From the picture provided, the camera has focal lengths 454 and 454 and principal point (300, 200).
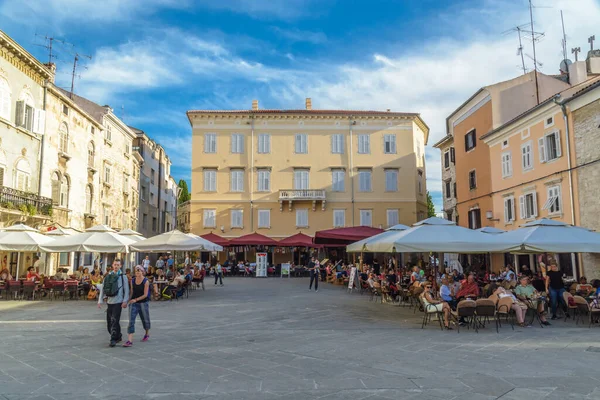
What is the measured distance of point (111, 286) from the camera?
7707mm

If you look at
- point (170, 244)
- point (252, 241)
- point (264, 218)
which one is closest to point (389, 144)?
point (264, 218)

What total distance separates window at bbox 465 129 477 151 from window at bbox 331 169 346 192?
1036 centimetres

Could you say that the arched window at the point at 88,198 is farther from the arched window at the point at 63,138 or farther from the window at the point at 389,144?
the window at the point at 389,144

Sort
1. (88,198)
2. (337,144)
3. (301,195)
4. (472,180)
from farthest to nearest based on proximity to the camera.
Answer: (337,144) < (301,195) < (88,198) < (472,180)

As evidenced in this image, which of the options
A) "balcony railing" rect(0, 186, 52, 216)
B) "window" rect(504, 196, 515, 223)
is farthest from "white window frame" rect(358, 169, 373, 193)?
"balcony railing" rect(0, 186, 52, 216)

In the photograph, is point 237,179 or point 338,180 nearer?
point 237,179

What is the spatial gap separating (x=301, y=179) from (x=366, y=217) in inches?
227

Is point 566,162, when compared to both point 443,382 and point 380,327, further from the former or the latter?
point 443,382

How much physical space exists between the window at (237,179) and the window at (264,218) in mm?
2329

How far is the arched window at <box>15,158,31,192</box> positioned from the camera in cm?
2005

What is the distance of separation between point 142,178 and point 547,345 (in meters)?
37.4

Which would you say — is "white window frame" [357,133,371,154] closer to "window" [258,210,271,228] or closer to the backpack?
"window" [258,210,271,228]

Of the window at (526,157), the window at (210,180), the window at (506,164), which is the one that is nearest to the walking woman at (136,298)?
the window at (526,157)

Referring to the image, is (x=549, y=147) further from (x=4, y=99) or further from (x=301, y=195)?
(x=4, y=99)
